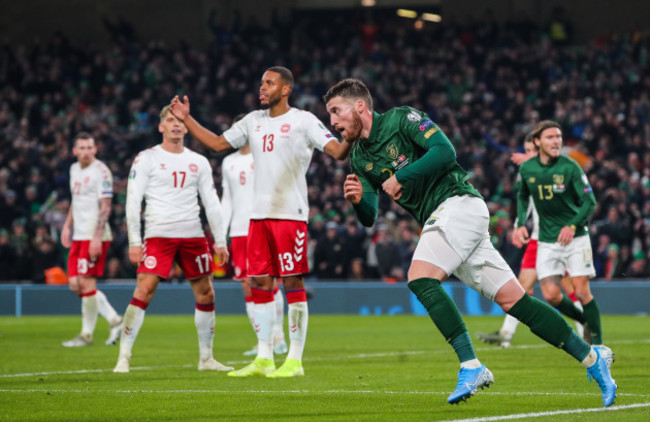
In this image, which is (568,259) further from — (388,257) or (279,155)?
(388,257)

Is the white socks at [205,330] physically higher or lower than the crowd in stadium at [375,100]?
lower

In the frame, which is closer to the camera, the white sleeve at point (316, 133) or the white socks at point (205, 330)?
the white sleeve at point (316, 133)

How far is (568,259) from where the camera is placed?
1202 cm

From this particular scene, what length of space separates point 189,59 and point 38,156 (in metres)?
7.30

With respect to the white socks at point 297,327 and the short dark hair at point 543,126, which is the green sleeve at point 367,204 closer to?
the white socks at point 297,327

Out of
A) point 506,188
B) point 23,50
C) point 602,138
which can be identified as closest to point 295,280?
point 506,188

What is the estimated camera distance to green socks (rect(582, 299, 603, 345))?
11648mm

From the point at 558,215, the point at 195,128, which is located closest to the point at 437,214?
the point at 195,128

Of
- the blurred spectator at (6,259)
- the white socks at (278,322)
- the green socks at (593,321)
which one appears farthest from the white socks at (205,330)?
the blurred spectator at (6,259)

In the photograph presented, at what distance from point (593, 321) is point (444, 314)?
17.1 ft

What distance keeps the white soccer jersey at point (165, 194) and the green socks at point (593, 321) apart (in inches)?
157

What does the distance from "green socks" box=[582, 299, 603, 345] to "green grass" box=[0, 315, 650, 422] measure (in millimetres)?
290

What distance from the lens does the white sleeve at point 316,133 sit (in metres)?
9.45

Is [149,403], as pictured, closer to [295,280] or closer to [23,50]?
[295,280]
